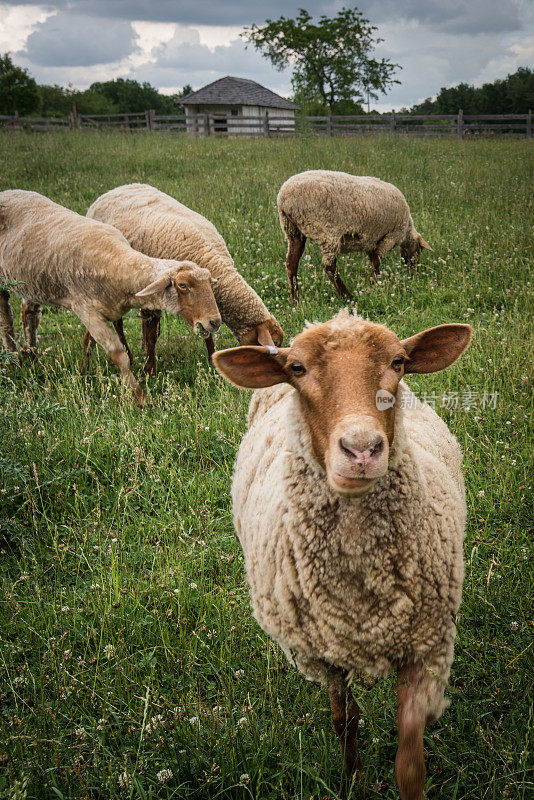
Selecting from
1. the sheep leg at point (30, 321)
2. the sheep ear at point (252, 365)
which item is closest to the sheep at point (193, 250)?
the sheep leg at point (30, 321)

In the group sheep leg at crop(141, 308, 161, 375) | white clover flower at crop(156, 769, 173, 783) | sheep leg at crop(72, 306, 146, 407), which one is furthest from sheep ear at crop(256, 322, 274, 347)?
white clover flower at crop(156, 769, 173, 783)

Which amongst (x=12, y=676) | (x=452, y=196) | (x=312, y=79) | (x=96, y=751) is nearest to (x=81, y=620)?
(x=12, y=676)

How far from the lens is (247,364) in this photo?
2100 mm

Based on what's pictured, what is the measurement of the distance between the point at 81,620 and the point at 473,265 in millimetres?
7481

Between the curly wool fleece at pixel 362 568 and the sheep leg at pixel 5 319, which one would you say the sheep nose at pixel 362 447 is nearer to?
the curly wool fleece at pixel 362 568

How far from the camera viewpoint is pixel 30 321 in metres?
7.20

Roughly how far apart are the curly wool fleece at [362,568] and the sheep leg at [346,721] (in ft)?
0.43

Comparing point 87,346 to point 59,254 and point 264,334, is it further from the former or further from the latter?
point 264,334

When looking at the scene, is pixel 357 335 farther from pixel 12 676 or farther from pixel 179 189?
pixel 179 189

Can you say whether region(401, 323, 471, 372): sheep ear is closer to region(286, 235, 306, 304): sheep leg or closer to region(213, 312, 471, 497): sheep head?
region(213, 312, 471, 497): sheep head

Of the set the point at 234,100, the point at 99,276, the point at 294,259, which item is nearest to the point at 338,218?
the point at 294,259

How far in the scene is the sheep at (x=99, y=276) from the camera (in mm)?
5719

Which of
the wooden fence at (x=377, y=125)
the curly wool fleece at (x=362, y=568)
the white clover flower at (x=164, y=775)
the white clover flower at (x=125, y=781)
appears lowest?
the white clover flower at (x=164, y=775)

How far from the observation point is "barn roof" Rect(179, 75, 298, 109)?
47.2 m
